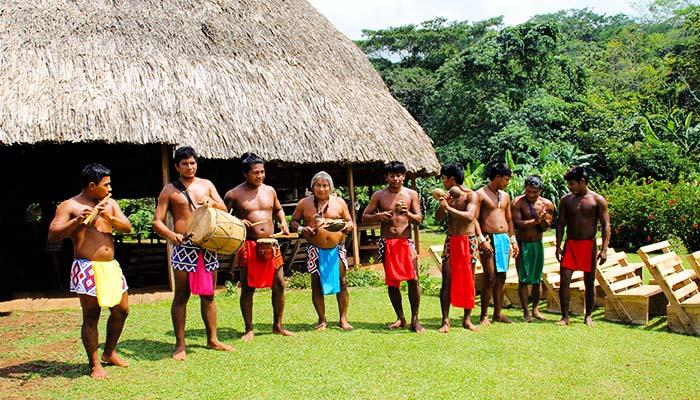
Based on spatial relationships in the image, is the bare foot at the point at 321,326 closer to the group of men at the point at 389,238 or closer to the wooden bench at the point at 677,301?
the group of men at the point at 389,238

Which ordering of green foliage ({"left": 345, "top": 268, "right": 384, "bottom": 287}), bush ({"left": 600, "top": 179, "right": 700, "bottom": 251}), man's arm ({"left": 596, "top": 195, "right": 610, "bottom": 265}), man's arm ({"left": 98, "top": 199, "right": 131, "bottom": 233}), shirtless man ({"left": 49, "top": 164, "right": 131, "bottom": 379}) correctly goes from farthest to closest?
bush ({"left": 600, "top": 179, "right": 700, "bottom": 251}) → green foliage ({"left": 345, "top": 268, "right": 384, "bottom": 287}) → man's arm ({"left": 596, "top": 195, "right": 610, "bottom": 265}) → man's arm ({"left": 98, "top": 199, "right": 131, "bottom": 233}) → shirtless man ({"left": 49, "top": 164, "right": 131, "bottom": 379})

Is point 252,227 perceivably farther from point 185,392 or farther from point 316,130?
point 316,130

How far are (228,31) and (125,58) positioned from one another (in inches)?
79.3

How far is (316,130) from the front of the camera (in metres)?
10.0

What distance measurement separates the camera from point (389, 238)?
20.1 ft

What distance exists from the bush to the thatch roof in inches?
184

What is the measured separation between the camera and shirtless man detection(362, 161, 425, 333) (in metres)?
6.04

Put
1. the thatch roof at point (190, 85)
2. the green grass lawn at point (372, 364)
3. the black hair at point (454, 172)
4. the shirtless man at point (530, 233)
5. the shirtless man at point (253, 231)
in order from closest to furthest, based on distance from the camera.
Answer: the green grass lawn at point (372, 364), the shirtless man at point (253, 231), the black hair at point (454, 172), the shirtless man at point (530, 233), the thatch roof at point (190, 85)

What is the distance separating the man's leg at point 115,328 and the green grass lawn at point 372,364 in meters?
0.16

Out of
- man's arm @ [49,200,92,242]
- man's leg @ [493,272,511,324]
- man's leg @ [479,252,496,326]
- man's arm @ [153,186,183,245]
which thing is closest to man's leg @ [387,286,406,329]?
man's leg @ [479,252,496,326]

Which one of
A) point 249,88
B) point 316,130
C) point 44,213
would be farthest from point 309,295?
point 44,213

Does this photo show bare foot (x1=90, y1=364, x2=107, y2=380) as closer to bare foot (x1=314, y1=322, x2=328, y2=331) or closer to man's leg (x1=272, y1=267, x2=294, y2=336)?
man's leg (x1=272, y1=267, x2=294, y2=336)

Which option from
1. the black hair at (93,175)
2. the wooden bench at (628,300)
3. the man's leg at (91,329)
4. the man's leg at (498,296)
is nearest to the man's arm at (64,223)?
the black hair at (93,175)

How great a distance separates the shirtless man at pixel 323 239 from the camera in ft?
19.9
